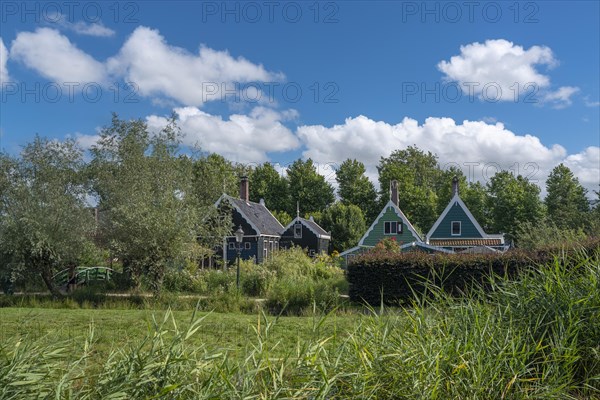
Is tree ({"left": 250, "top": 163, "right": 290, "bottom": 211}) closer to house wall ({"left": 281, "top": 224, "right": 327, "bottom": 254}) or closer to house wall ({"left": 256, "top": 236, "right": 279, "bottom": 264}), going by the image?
house wall ({"left": 281, "top": 224, "right": 327, "bottom": 254})

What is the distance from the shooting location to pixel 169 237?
781 inches

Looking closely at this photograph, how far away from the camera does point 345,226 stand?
48375mm

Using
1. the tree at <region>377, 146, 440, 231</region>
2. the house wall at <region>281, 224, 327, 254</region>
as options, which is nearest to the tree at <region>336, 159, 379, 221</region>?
the tree at <region>377, 146, 440, 231</region>

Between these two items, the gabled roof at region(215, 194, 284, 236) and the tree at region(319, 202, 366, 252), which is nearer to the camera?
the gabled roof at region(215, 194, 284, 236)

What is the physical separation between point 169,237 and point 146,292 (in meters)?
2.61

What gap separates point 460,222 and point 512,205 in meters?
13.7

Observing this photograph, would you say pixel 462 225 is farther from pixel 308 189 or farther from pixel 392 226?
pixel 308 189

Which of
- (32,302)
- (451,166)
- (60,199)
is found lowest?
(32,302)

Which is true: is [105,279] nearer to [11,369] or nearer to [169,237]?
[169,237]

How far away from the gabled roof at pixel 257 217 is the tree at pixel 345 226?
19.0 feet

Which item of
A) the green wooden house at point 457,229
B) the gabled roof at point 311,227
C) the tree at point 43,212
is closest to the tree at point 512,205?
the green wooden house at point 457,229

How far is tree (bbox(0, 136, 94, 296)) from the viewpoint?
20391 millimetres

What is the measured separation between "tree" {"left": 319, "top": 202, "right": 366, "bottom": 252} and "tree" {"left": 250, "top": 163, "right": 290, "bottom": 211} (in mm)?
9712

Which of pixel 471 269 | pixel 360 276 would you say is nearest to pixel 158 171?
pixel 360 276
